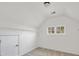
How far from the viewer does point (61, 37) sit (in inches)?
31.4

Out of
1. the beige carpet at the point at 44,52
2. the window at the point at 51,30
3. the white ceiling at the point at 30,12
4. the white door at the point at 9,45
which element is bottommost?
the beige carpet at the point at 44,52

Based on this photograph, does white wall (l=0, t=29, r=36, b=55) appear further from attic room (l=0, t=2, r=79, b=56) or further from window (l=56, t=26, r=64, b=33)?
window (l=56, t=26, r=64, b=33)

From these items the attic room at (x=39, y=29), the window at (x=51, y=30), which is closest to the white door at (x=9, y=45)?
the attic room at (x=39, y=29)

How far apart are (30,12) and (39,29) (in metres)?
0.18

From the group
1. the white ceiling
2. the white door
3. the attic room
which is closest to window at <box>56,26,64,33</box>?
the attic room

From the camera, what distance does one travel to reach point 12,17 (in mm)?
755

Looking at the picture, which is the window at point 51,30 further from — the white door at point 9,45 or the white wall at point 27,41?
the white door at point 9,45

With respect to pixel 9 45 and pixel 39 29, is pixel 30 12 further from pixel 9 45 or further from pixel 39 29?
pixel 9 45

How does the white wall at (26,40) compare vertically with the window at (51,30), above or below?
below

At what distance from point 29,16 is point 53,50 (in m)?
0.40

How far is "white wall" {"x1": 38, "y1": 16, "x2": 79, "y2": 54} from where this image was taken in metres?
0.79

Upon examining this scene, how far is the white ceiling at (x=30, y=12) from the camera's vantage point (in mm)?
729

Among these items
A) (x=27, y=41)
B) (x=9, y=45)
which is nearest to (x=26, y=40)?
(x=27, y=41)

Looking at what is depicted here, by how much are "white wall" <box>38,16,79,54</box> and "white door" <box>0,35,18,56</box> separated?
22 cm
